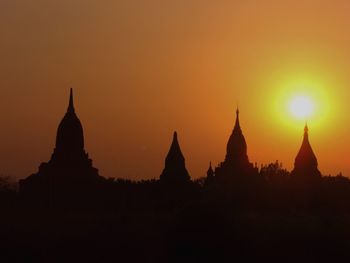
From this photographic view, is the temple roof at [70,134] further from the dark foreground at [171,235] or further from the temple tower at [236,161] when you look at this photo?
the temple tower at [236,161]

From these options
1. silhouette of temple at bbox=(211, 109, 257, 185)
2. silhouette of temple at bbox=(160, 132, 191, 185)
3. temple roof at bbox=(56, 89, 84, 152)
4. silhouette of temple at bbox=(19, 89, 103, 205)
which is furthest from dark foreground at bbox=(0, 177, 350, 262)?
silhouette of temple at bbox=(211, 109, 257, 185)

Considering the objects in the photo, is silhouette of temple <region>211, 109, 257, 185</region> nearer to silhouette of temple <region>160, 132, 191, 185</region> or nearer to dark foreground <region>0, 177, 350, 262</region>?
silhouette of temple <region>160, 132, 191, 185</region>

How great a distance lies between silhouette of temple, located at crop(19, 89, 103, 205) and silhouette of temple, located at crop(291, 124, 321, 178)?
12012 mm

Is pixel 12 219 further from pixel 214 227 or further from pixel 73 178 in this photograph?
pixel 73 178

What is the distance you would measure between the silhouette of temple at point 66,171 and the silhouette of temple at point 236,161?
8340mm

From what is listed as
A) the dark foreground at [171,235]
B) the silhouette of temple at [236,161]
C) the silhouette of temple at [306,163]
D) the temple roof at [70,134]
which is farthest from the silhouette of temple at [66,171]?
the silhouette of temple at [306,163]

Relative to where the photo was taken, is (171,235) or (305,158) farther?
(305,158)

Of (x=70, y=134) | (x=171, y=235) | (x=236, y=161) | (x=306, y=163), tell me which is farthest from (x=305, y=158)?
(x=171, y=235)

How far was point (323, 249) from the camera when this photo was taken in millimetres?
41188

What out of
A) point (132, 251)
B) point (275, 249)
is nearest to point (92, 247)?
point (132, 251)

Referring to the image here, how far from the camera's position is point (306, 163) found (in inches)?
2334

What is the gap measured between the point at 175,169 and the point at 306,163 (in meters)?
7.58

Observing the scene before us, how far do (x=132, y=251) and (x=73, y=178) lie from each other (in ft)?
47.4

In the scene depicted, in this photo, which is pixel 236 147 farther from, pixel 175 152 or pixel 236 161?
pixel 175 152
